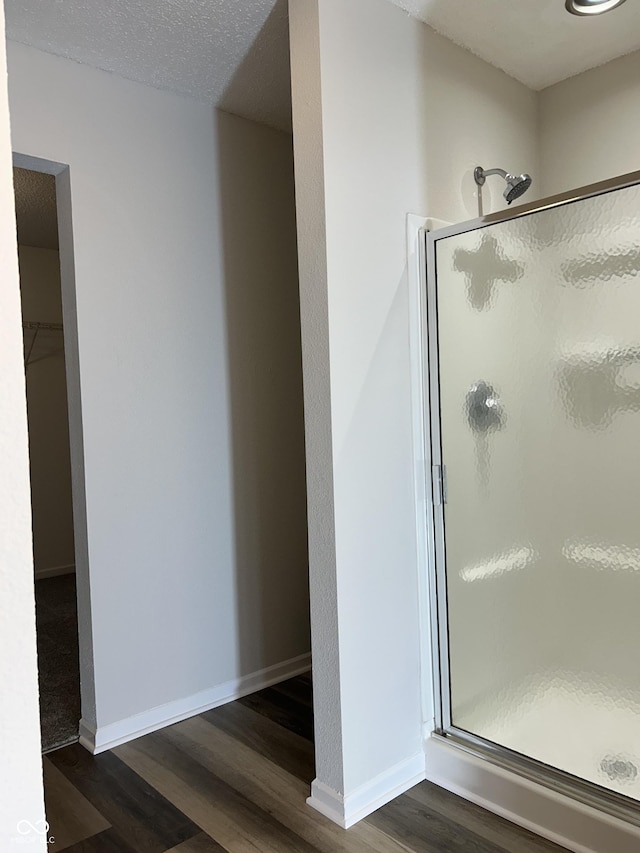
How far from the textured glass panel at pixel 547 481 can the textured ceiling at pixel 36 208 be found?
2.24 metres

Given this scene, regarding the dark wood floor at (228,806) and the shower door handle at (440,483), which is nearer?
the dark wood floor at (228,806)

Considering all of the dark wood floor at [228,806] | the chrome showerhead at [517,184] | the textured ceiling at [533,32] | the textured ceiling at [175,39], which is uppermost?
the textured ceiling at [533,32]

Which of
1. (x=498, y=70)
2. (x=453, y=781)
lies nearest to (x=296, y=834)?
→ (x=453, y=781)

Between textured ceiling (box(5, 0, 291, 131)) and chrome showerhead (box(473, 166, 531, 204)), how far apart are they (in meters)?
0.78

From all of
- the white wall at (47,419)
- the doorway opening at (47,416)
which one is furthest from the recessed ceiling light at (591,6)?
the white wall at (47,419)

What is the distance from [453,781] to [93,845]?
1.05m

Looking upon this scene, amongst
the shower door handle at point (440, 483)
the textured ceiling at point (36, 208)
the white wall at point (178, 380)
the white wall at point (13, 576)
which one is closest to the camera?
the white wall at point (13, 576)

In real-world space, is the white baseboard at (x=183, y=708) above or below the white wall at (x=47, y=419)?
below

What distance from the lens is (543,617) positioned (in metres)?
1.99

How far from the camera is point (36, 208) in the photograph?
12.7 feet

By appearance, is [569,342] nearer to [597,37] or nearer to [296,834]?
[597,37]

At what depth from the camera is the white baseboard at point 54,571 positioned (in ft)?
15.9

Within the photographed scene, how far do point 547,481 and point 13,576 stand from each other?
1.59 m

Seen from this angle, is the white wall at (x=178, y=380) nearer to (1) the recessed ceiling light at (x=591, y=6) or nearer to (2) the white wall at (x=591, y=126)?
(2) the white wall at (x=591, y=126)
